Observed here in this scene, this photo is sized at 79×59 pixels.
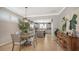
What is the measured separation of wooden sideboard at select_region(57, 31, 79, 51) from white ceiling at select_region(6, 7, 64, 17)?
0.63 metres

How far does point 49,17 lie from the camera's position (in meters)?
2.78

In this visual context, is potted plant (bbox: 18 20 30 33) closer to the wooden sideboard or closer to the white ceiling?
the white ceiling

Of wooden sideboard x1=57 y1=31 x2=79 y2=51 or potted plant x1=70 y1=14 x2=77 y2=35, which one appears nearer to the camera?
wooden sideboard x1=57 y1=31 x2=79 y2=51

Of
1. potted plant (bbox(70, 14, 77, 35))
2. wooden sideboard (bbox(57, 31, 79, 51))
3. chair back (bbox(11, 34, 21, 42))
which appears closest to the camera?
wooden sideboard (bbox(57, 31, 79, 51))

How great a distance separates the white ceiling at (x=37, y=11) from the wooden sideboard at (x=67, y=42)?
2.08ft

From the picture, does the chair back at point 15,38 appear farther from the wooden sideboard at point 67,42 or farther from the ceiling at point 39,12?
the wooden sideboard at point 67,42

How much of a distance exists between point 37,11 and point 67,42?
1.20m

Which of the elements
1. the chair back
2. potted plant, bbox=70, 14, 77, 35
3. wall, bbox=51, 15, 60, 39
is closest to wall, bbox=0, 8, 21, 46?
the chair back

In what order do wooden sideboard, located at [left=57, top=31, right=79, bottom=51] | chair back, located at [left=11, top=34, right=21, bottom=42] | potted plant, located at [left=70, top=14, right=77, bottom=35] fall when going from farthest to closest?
1. potted plant, located at [left=70, top=14, right=77, bottom=35]
2. chair back, located at [left=11, top=34, right=21, bottom=42]
3. wooden sideboard, located at [left=57, top=31, right=79, bottom=51]

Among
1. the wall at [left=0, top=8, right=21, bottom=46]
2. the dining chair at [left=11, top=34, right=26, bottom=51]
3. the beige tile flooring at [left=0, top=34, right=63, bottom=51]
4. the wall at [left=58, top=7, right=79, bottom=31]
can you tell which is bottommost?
the beige tile flooring at [left=0, top=34, right=63, bottom=51]

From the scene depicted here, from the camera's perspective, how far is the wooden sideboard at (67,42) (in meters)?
2.44

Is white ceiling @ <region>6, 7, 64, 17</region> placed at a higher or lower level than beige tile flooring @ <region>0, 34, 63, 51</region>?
higher

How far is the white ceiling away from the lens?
256cm
